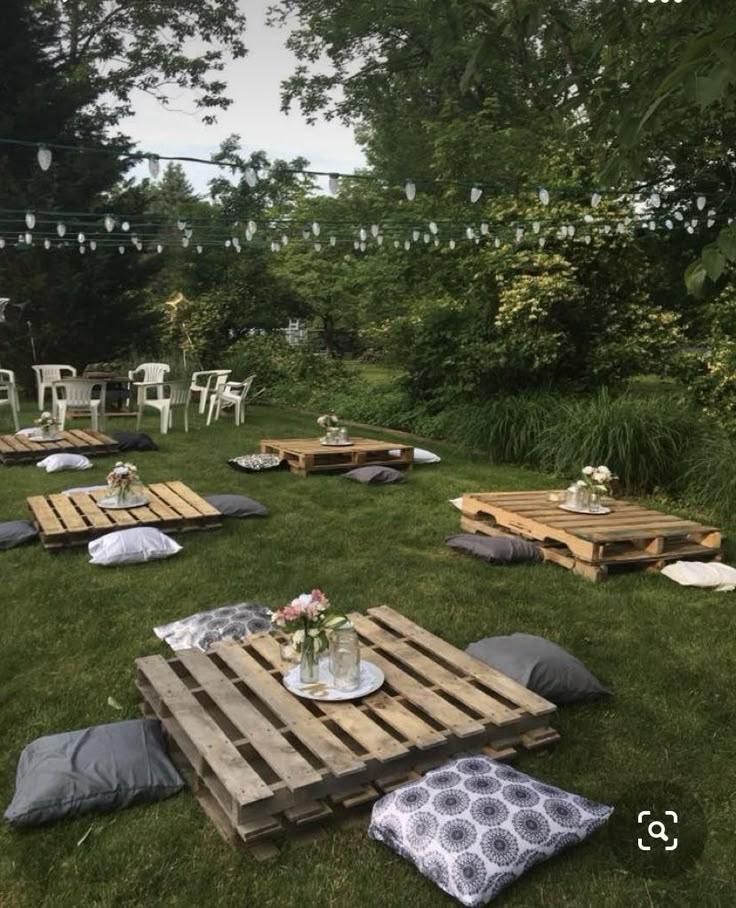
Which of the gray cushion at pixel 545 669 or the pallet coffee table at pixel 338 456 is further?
the pallet coffee table at pixel 338 456

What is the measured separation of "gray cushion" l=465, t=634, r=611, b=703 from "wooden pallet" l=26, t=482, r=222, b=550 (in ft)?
10.0

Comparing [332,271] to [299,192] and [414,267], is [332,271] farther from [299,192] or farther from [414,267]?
[414,267]

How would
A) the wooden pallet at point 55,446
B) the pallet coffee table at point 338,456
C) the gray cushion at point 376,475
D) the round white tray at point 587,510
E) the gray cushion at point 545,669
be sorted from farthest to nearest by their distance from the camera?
1. the wooden pallet at point 55,446
2. the pallet coffee table at point 338,456
3. the gray cushion at point 376,475
4. the round white tray at point 587,510
5. the gray cushion at point 545,669

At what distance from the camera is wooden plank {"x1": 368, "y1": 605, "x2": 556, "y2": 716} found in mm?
2902

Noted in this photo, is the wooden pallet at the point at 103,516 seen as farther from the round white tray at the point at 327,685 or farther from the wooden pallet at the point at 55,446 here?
the round white tray at the point at 327,685

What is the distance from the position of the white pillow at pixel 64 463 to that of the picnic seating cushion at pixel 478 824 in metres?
6.65

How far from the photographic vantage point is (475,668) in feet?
10.5

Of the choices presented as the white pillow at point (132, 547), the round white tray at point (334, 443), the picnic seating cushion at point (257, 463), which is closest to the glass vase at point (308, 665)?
the white pillow at point (132, 547)

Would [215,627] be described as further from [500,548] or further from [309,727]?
[500,548]

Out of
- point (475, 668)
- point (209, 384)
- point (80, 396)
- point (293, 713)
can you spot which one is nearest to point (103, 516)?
point (293, 713)

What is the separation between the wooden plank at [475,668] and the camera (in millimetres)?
2902

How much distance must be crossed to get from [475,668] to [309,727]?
857mm

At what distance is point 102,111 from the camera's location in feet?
55.7

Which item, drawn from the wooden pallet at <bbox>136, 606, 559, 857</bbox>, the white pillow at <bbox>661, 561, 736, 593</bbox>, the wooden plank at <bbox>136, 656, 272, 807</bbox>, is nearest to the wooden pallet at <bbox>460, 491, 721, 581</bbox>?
the white pillow at <bbox>661, 561, 736, 593</bbox>
